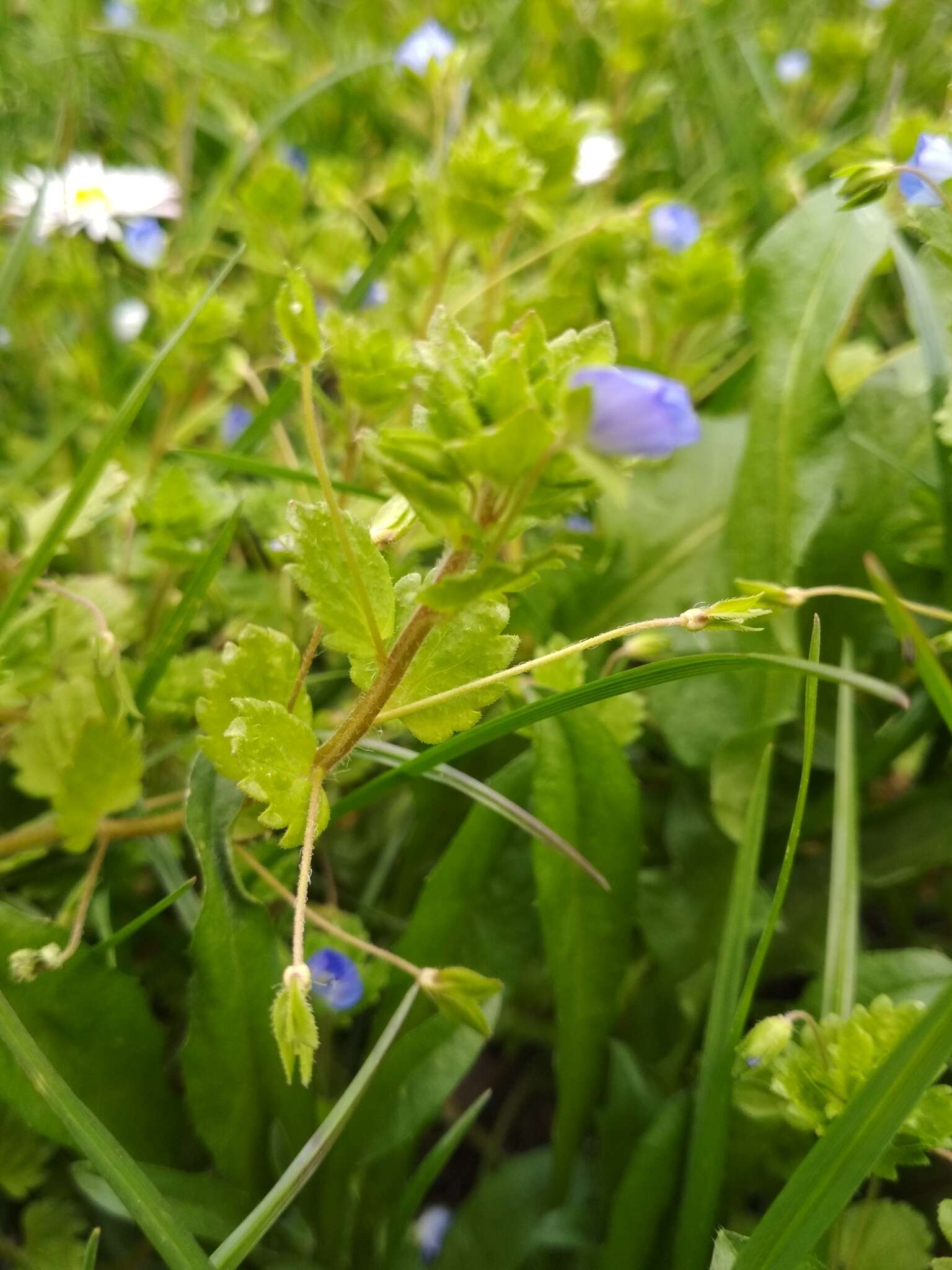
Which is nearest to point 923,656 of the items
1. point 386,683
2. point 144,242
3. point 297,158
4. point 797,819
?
point 797,819

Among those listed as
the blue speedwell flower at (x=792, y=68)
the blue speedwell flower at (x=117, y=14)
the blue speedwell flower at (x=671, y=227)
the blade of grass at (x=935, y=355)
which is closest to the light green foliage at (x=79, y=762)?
the blade of grass at (x=935, y=355)

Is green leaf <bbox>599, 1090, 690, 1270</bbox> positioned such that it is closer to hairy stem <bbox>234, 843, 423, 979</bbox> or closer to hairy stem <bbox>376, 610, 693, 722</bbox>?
hairy stem <bbox>234, 843, 423, 979</bbox>

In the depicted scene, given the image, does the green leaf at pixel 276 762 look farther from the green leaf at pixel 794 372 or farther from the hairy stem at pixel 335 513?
the green leaf at pixel 794 372

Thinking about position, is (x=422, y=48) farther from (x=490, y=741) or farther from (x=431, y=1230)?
(x=431, y=1230)

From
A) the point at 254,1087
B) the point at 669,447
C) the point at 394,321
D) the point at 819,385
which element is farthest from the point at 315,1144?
the point at 394,321

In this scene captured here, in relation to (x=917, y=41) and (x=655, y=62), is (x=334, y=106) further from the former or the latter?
(x=917, y=41)

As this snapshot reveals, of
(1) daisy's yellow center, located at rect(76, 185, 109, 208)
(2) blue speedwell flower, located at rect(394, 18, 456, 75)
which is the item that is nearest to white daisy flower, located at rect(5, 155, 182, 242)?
(1) daisy's yellow center, located at rect(76, 185, 109, 208)
